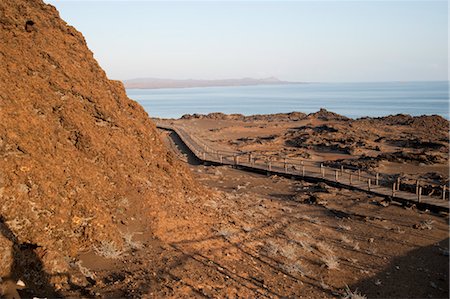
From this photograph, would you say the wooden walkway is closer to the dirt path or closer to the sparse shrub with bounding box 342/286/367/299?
the dirt path

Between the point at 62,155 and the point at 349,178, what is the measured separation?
18343 mm

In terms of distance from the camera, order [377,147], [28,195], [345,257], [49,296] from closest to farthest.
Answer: [49,296]
[28,195]
[345,257]
[377,147]

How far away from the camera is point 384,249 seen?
12.4 meters

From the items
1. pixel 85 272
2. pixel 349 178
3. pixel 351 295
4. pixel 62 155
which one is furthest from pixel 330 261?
pixel 349 178

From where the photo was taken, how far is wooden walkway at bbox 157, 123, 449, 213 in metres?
17.9

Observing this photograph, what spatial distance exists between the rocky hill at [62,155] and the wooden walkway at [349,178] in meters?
11.5

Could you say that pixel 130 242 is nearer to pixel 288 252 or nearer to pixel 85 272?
pixel 85 272

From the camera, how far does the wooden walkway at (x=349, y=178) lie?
17.9 metres

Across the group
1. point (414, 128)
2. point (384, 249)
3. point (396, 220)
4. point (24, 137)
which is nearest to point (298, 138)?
point (414, 128)

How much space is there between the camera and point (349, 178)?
22.6 meters

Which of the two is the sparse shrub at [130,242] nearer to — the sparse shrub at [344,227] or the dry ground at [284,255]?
the dry ground at [284,255]

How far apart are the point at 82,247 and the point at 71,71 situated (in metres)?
5.22

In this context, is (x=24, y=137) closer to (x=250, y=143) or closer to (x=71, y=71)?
(x=71, y=71)

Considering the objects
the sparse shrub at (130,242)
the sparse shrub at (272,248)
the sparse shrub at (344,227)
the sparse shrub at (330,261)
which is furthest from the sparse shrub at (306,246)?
the sparse shrub at (130,242)
